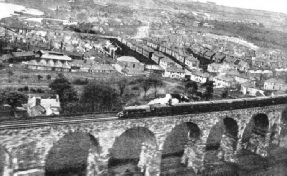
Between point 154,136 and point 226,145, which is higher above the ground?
point 154,136

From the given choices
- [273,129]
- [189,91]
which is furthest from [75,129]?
[189,91]

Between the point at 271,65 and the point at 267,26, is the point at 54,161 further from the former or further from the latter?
the point at 267,26

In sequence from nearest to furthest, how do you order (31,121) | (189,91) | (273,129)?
(31,121), (273,129), (189,91)

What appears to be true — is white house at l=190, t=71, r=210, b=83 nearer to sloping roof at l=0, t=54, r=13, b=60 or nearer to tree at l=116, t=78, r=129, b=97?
tree at l=116, t=78, r=129, b=97

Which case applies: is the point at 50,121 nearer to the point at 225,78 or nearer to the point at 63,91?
the point at 63,91

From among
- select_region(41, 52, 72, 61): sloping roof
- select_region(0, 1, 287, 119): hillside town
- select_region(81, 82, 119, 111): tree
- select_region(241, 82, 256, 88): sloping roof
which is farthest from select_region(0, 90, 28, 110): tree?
select_region(241, 82, 256, 88): sloping roof

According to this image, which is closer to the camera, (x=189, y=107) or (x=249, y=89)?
(x=189, y=107)

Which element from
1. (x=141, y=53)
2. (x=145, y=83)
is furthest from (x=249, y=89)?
(x=141, y=53)
